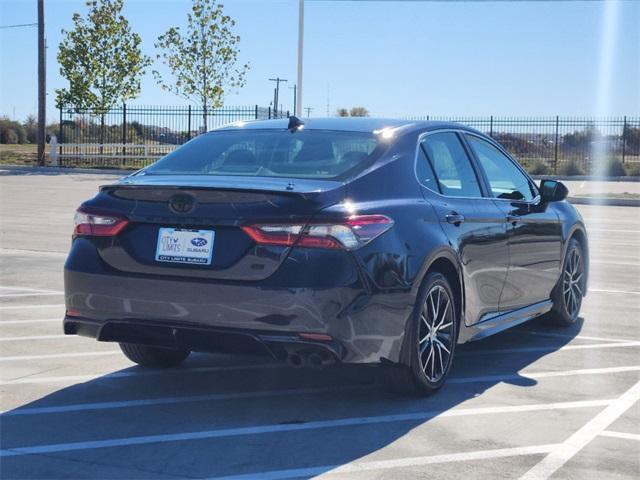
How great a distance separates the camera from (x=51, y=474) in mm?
4441

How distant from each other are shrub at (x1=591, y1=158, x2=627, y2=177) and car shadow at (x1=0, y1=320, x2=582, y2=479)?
109ft

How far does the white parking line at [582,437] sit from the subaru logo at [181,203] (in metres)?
2.10

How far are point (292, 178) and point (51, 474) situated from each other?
6.65 ft

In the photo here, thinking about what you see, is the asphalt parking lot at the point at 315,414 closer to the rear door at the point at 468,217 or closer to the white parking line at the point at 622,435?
the white parking line at the point at 622,435

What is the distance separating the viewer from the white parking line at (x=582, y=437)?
4.58 metres

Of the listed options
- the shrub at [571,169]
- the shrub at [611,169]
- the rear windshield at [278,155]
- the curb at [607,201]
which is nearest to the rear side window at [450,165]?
the rear windshield at [278,155]

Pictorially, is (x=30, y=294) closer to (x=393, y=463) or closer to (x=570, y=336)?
(x=570, y=336)

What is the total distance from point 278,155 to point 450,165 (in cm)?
120

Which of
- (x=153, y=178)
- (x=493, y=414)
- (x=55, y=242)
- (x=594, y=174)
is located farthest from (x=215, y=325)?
(x=594, y=174)

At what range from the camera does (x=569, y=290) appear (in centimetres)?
832

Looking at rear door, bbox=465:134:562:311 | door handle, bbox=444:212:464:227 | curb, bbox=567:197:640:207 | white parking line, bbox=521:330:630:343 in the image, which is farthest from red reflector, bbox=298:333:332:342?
curb, bbox=567:197:640:207

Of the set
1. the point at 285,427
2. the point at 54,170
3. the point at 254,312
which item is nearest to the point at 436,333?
the point at 285,427

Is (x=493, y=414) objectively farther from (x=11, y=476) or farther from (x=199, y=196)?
(x=11, y=476)

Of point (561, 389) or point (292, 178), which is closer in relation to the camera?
point (292, 178)
